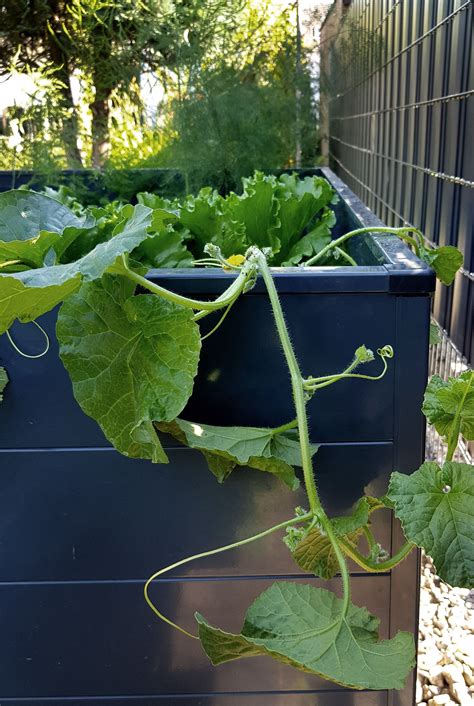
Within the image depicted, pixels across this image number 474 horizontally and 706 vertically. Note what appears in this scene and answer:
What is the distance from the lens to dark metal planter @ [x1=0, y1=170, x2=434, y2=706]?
3.79 ft

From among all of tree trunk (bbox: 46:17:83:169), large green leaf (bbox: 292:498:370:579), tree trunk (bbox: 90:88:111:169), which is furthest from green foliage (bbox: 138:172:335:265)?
tree trunk (bbox: 90:88:111:169)

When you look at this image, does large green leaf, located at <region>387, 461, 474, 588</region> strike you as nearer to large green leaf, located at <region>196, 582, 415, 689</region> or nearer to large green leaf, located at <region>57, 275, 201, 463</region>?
large green leaf, located at <region>196, 582, 415, 689</region>

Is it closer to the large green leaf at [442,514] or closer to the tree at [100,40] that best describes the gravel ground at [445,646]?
the large green leaf at [442,514]

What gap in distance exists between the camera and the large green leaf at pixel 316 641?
907mm

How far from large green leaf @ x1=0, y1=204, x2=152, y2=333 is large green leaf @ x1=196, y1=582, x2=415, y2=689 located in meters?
0.42

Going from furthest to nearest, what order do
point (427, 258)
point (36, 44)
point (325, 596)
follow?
point (36, 44), point (427, 258), point (325, 596)

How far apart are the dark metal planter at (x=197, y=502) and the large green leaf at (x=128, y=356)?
0.12 meters

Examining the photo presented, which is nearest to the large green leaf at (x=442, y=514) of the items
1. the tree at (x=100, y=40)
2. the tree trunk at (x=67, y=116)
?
the tree at (x=100, y=40)

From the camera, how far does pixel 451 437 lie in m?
1.09

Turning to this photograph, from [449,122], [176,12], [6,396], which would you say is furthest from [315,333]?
[176,12]

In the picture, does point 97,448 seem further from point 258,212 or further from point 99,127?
point 99,127

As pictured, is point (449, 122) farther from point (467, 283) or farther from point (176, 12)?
point (176, 12)

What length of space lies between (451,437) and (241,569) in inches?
17.0

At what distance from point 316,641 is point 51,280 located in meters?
0.53
